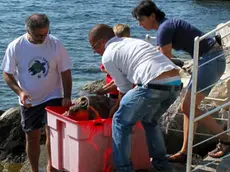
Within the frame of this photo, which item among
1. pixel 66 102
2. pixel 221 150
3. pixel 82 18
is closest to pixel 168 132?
pixel 221 150

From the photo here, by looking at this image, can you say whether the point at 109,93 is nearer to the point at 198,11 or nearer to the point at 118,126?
the point at 118,126

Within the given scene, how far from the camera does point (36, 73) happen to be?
5.23 metres

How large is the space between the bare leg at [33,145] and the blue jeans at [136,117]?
2.91 feet

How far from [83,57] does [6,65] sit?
26.5ft

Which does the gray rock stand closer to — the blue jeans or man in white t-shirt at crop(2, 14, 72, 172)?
man in white t-shirt at crop(2, 14, 72, 172)

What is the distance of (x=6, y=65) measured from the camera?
520 cm

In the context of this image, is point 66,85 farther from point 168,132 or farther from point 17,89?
point 168,132

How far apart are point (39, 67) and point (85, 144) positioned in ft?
2.73

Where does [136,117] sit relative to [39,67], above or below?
below

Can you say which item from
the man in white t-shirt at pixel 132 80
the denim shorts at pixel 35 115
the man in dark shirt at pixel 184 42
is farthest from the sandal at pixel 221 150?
the denim shorts at pixel 35 115

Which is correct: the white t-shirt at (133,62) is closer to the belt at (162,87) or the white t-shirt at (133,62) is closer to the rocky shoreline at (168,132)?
the belt at (162,87)

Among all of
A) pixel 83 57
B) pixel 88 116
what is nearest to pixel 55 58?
pixel 88 116

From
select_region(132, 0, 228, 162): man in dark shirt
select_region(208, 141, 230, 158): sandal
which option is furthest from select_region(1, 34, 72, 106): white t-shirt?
select_region(208, 141, 230, 158): sandal

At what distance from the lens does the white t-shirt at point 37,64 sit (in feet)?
17.0
